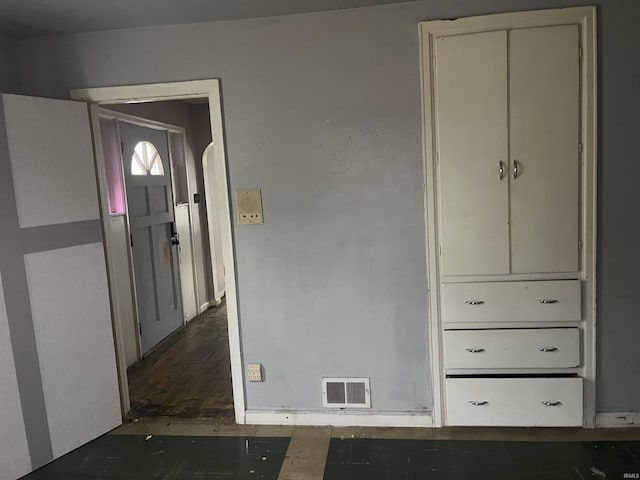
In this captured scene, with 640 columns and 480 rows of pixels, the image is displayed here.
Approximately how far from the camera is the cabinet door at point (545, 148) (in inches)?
91.7

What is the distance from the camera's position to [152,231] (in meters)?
4.23

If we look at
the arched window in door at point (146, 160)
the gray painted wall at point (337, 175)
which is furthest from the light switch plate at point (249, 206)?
the arched window in door at point (146, 160)

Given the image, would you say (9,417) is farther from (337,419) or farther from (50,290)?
(337,419)

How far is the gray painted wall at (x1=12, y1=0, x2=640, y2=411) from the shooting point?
2445 mm

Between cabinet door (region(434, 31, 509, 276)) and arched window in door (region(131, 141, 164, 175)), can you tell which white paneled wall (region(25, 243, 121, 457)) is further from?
cabinet door (region(434, 31, 509, 276))

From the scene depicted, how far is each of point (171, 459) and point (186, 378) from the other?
1030mm

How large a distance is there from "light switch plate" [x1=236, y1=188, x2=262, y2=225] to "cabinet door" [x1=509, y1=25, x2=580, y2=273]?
140 centimetres

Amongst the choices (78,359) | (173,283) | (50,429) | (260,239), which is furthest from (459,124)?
(173,283)

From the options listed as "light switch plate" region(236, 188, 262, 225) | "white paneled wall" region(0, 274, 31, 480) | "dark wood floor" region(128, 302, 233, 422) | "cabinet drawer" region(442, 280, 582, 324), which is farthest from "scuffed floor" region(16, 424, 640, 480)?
"light switch plate" region(236, 188, 262, 225)

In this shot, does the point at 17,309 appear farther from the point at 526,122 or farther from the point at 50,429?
the point at 526,122

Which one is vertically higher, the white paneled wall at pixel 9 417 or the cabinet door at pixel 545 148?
the cabinet door at pixel 545 148

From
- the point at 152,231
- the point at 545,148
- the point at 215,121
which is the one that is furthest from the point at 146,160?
the point at 545,148

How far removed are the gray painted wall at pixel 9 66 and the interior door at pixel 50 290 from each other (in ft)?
1.29

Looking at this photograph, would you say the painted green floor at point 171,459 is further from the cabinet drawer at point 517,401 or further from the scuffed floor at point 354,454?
the cabinet drawer at point 517,401
